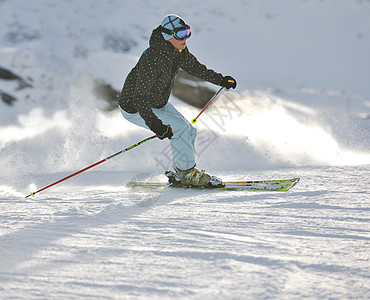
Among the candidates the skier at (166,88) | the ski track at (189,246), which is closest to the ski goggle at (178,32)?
the skier at (166,88)

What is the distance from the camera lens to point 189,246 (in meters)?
1.73

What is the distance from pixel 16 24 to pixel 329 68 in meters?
10.1

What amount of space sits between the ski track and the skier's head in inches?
46.6

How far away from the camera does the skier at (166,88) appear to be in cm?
275

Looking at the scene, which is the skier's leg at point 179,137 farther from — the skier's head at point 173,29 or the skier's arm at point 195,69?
the skier's head at point 173,29

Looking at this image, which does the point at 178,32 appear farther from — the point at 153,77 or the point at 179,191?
the point at 179,191

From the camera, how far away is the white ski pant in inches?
121

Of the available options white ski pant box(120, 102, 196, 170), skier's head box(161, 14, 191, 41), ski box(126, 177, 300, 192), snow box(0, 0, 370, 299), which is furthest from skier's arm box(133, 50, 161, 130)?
ski box(126, 177, 300, 192)

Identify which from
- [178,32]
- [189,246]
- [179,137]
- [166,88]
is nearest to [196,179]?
[179,137]

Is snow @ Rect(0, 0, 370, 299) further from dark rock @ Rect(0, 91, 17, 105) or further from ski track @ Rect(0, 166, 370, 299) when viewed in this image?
A: dark rock @ Rect(0, 91, 17, 105)

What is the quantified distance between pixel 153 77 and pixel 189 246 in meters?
1.43

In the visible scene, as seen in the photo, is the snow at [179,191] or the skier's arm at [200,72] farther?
the skier's arm at [200,72]

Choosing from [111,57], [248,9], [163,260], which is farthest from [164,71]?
[248,9]

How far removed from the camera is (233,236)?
6.07 feet
